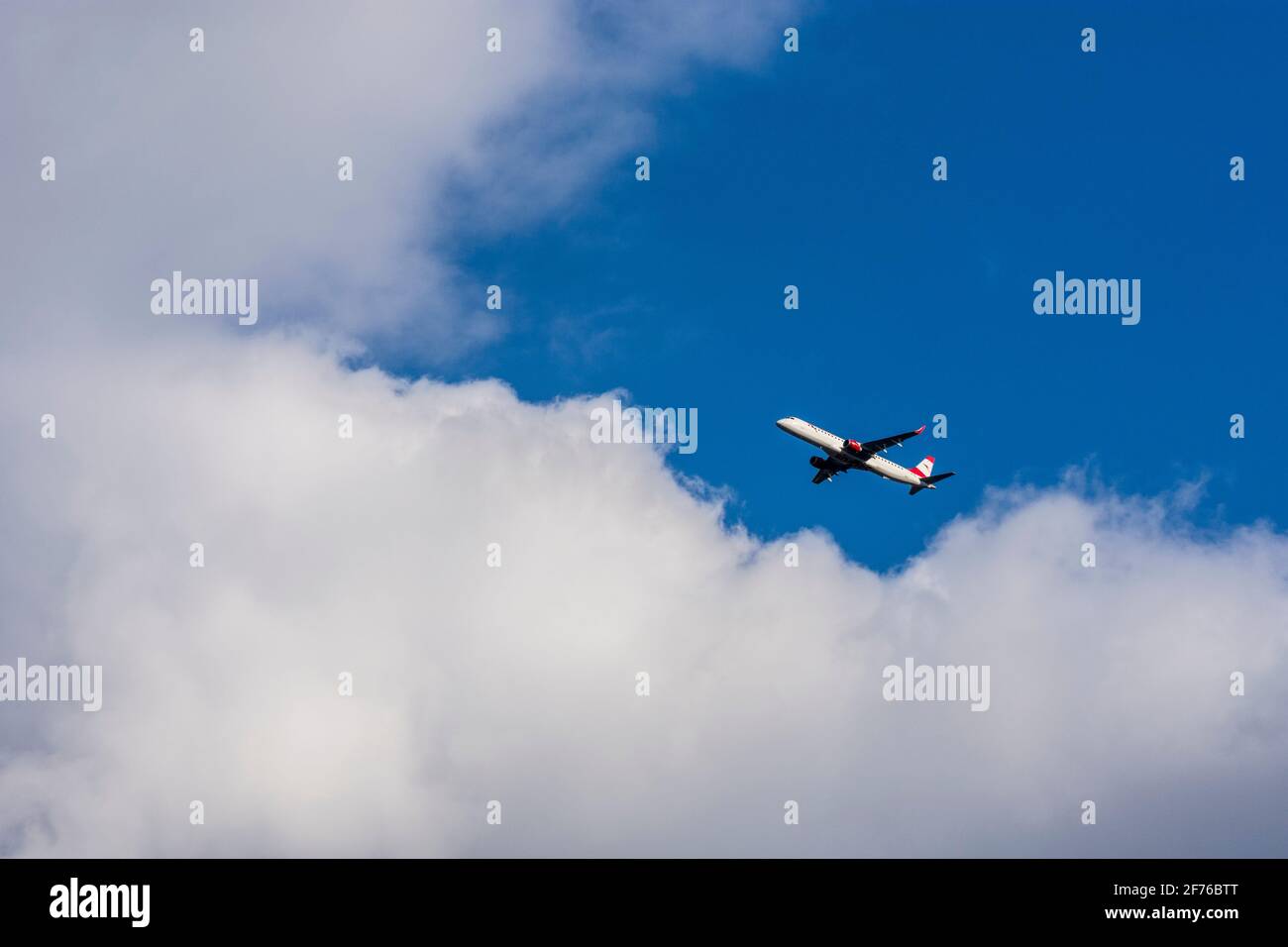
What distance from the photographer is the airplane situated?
185 meters

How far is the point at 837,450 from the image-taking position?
18738cm

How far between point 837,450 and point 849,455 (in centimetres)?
210

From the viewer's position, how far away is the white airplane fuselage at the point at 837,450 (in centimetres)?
18512

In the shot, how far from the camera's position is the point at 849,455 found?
617 feet

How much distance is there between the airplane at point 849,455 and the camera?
185 meters
